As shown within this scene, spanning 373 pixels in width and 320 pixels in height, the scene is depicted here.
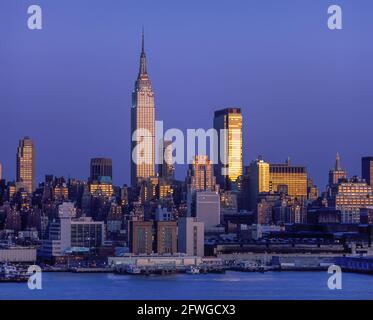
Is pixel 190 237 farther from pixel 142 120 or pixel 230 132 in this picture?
pixel 230 132

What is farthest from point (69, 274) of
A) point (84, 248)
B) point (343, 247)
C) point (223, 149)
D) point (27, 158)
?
point (343, 247)

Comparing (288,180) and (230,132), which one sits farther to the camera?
(288,180)

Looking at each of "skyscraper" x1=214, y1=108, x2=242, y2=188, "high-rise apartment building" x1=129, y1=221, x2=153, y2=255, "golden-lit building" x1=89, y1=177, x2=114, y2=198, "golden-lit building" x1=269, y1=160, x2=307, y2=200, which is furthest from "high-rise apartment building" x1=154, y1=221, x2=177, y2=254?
"golden-lit building" x1=269, y1=160, x2=307, y2=200

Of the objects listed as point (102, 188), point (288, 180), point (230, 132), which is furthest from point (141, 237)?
point (288, 180)

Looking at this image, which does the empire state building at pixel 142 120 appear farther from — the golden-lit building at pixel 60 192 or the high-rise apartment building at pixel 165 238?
the golden-lit building at pixel 60 192

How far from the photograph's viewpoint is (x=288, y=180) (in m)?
32.9

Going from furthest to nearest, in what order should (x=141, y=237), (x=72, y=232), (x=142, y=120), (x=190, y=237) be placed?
(x=72, y=232) < (x=190, y=237) < (x=141, y=237) < (x=142, y=120)

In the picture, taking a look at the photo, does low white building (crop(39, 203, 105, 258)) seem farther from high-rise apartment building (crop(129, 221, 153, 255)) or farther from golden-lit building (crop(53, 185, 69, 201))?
high-rise apartment building (crop(129, 221, 153, 255))

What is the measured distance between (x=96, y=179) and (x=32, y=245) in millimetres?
3077

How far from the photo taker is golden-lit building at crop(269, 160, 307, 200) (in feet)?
105

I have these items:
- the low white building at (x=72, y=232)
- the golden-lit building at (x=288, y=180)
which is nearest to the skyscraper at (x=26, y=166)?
the low white building at (x=72, y=232)

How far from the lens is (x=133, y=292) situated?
488 inches

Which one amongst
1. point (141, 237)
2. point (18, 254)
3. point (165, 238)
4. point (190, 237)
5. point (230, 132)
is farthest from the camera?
point (190, 237)
